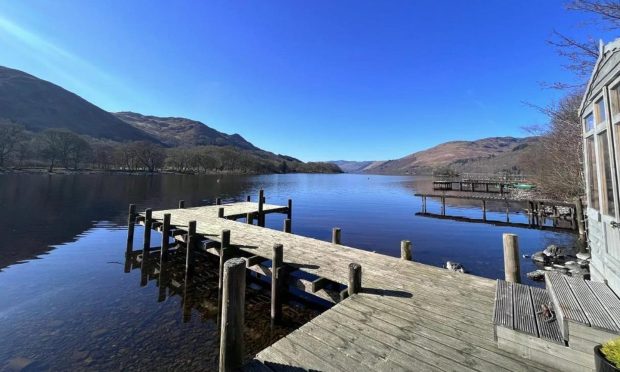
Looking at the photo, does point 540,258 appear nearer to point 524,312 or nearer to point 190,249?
point 524,312

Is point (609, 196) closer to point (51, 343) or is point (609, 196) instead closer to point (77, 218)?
point (51, 343)

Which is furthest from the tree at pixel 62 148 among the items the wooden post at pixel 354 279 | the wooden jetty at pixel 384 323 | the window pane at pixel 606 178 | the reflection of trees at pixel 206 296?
the window pane at pixel 606 178

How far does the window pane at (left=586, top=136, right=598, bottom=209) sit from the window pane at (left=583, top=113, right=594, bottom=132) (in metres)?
0.23

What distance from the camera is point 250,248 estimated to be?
10164mm

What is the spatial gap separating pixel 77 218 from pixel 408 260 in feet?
89.2

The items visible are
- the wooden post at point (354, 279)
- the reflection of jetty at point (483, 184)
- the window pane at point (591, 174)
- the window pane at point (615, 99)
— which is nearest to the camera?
the window pane at point (615, 99)

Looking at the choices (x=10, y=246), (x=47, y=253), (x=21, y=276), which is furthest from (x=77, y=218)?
(x=21, y=276)

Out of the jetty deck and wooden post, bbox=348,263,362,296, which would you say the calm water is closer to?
wooden post, bbox=348,263,362,296

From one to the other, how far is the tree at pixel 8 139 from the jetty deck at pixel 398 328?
10193cm

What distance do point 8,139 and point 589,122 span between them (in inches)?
4271

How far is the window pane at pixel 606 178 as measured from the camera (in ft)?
16.8

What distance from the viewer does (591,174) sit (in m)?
6.43

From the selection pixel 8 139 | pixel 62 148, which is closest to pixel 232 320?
pixel 8 139

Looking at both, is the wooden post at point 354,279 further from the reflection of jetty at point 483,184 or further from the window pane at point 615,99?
the reflection of jetty at point 483,184
